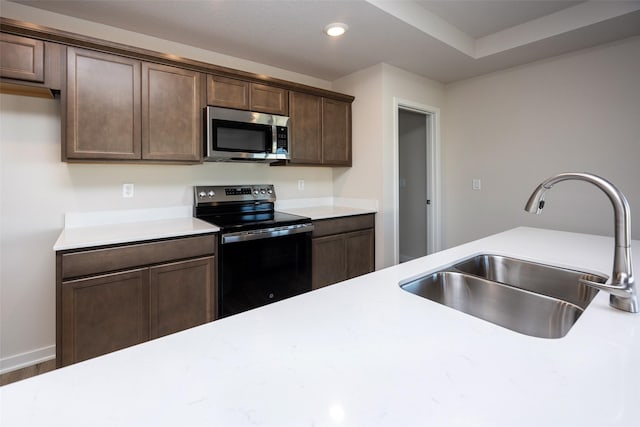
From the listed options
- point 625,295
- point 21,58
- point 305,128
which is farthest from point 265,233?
point 625,295

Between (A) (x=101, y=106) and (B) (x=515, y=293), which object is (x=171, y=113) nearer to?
(A) (x=101, y=106)

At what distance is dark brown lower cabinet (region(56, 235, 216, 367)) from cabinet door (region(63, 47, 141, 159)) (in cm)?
70

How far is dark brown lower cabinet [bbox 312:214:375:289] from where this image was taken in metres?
2.83

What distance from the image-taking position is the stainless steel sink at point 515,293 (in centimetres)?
106

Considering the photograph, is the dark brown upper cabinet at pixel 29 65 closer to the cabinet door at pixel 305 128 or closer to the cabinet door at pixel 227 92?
the cabinet door at pixel 227 92

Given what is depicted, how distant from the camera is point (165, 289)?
201cm

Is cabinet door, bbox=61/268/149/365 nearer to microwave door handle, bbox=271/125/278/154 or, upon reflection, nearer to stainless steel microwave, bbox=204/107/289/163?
stainless steel microwave, bbox=204/107/289/163

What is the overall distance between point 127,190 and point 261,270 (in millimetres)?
1200

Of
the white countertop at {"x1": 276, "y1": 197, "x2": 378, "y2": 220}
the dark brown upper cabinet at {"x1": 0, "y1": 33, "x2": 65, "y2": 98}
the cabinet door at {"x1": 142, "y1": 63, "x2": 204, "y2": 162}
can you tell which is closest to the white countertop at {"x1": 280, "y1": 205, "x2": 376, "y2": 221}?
the white countertop at {"x1": 276, "y1": 197, "x2": 378, "y2": 220}

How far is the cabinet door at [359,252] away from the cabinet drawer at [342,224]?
6 centimetres

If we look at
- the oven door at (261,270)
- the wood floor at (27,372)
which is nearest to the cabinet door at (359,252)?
the oven door at (261,270)

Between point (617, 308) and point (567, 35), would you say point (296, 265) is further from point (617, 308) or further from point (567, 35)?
point (567, 35)

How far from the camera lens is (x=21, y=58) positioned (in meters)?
1.78

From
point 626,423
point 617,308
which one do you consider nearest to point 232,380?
point 626,423
